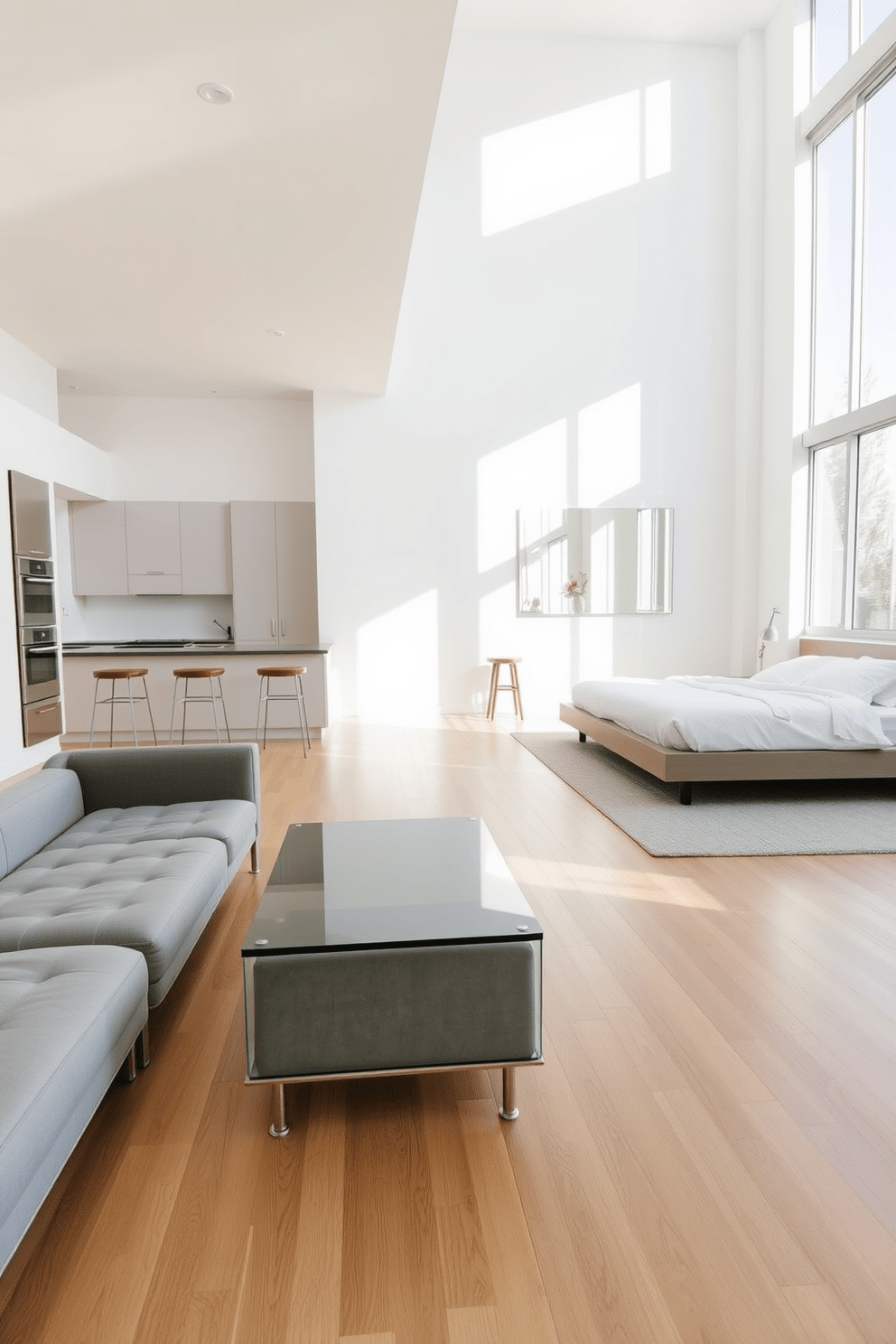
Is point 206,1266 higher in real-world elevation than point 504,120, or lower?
lower

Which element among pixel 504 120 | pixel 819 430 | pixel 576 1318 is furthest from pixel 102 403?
pixel 576 1318

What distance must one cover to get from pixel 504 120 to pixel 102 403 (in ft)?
15.7

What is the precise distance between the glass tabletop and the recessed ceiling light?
2.78 m

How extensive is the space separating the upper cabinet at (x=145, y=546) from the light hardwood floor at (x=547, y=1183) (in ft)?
19.3

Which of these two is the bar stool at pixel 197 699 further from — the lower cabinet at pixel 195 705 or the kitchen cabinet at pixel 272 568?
the kitchen cabinet at pixel 272 568

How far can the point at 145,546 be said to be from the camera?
7.92m

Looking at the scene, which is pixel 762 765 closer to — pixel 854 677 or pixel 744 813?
pixel 744 813

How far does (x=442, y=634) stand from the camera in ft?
26.6

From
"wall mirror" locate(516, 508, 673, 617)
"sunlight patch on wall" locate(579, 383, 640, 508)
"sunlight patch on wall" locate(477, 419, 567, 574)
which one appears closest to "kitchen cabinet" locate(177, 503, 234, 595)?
"sunlight patch on wall" locate(477, 419, 567, 574)

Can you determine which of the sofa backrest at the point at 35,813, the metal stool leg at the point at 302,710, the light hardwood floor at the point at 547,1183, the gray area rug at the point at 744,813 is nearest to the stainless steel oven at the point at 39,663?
the metal stool leg at the point at 302,710

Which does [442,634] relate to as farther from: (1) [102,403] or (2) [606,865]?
(2) [606,865]

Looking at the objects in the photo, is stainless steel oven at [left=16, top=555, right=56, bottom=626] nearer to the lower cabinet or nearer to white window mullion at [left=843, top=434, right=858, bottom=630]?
the lower cabinet

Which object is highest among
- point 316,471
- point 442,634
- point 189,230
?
point 189,230

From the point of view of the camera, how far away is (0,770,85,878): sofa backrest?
2.54 metres
